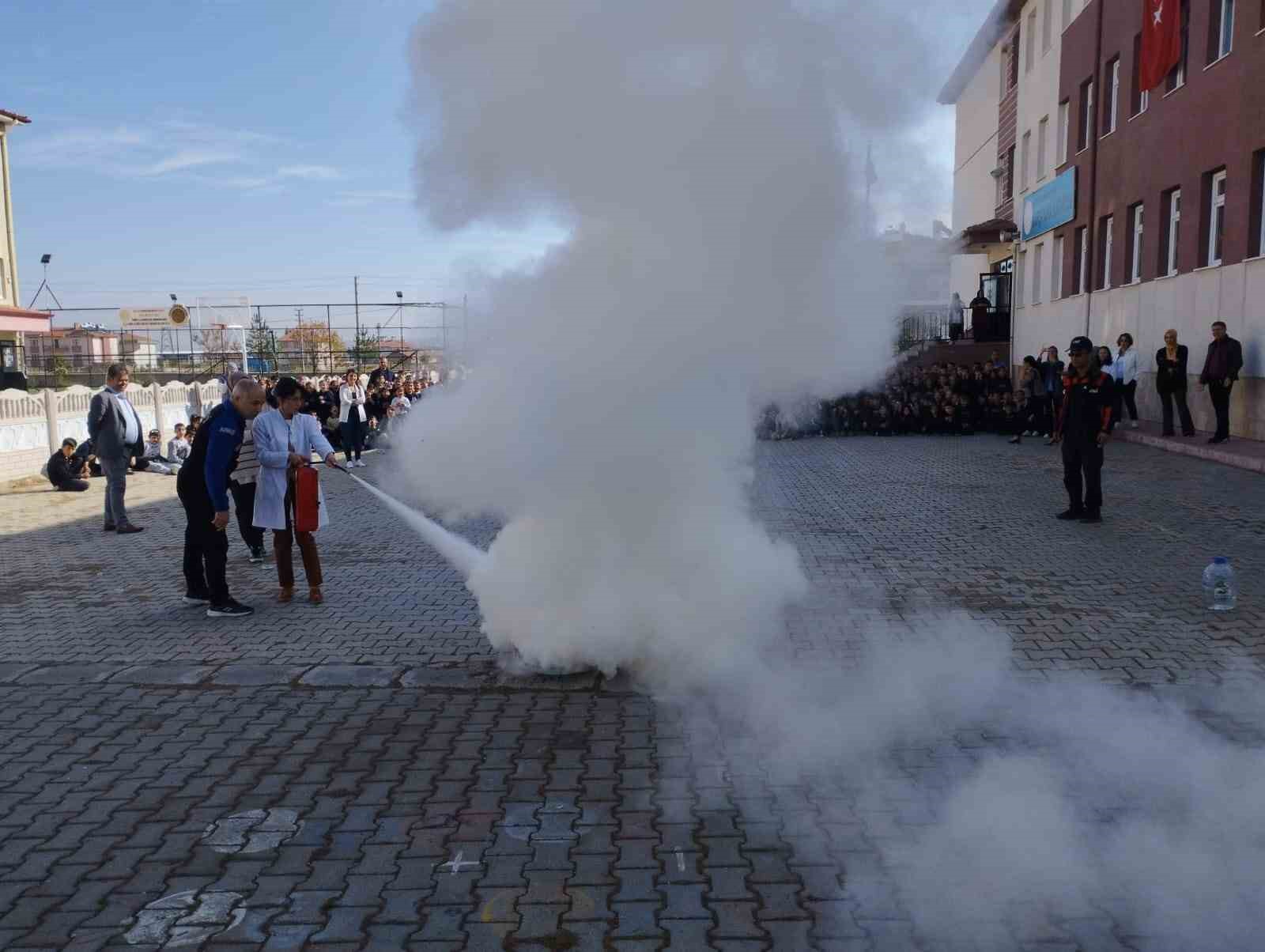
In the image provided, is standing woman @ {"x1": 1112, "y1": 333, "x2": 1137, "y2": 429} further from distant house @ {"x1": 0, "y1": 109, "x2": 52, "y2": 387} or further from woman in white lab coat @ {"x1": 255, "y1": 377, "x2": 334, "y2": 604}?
distant house @ {"x1": 0, "y1": 109, "x2": 52, "y2": 387}

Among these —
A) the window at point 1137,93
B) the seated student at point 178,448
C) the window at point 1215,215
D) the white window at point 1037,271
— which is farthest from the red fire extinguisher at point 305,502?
the white window at point 1037,271

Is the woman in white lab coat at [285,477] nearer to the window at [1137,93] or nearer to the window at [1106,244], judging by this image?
the window at [1137,93]

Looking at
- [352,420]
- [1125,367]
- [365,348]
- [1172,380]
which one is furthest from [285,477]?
[365,348]

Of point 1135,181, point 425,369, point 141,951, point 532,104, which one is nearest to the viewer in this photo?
point 141,951

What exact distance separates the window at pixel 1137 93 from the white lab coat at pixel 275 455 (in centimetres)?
1950

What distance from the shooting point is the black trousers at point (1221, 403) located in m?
16.4

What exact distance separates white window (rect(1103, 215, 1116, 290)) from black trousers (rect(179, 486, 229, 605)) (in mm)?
21248

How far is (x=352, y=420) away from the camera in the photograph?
18953mm

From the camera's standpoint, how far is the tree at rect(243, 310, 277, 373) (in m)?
37.5

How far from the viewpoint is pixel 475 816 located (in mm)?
4414

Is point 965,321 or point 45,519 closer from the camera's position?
point 45,519

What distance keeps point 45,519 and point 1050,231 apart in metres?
24.2

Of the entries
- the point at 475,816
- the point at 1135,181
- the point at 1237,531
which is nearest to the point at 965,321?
the point at 1135,181

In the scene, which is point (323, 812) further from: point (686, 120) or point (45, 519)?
point (45, 519)
